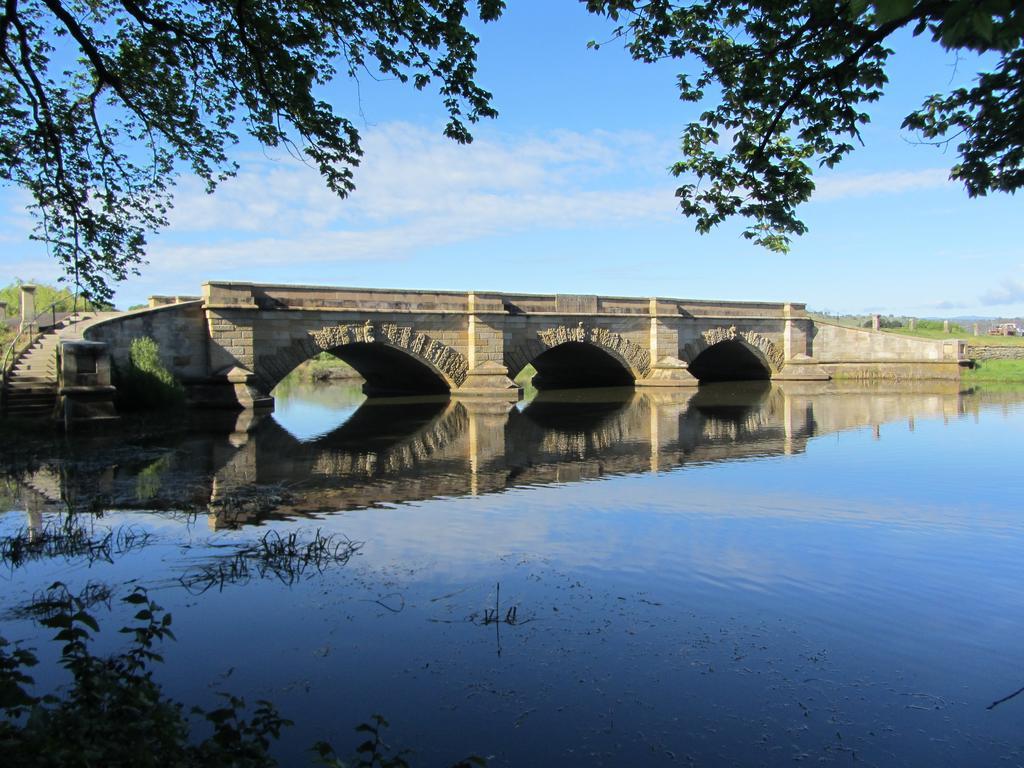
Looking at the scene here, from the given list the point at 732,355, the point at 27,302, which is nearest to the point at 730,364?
the point at 732,355

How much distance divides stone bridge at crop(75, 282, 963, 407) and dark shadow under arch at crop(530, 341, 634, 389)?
0.10 metres

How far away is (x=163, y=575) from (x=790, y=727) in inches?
195

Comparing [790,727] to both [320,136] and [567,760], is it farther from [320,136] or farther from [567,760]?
[320,136]

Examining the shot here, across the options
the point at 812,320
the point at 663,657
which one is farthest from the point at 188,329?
the point at 812,320

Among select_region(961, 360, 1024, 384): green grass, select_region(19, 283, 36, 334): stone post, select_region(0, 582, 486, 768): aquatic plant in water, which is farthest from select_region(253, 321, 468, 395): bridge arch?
select_region(961, 360, 1024, 384): green grass

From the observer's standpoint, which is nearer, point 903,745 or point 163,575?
point 903,745

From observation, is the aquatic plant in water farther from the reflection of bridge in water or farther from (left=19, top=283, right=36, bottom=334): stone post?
(left=19, top=283, right=36, bottom=334): stone post

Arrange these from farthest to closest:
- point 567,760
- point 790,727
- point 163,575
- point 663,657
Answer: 1. point 163,575
2. point 663,657
3. point 790,727
4. point 567,760

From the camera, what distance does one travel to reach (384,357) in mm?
28656

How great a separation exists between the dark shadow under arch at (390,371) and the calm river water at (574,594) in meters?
14.5

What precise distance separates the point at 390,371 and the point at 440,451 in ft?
55.7

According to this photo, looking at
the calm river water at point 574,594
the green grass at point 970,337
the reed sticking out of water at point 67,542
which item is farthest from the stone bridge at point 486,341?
the reed sticking out of water at point 67,542

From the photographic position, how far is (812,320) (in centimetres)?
3806

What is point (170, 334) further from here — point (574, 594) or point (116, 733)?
point (116, 733)
